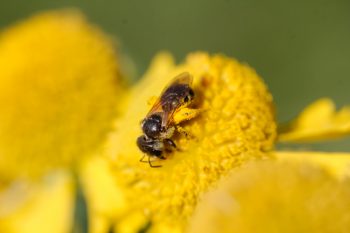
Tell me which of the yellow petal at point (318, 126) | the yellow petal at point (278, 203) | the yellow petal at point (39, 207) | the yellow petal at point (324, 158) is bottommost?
the yellow petal at point (278, 203)

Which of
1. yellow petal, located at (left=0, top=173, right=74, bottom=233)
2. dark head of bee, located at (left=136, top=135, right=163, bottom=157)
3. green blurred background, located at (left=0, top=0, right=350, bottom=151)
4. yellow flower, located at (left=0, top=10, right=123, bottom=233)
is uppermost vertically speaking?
green blurred background, located at (left=0, top=0, right=350, bottom=151)

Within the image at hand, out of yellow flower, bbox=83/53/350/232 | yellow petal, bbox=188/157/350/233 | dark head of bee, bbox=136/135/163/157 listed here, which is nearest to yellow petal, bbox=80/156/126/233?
yellow flower, bbox=83/53/350/232

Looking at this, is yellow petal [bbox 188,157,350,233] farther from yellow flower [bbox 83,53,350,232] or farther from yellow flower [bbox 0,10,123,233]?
yellow flower [bbox 0,10,123,233]

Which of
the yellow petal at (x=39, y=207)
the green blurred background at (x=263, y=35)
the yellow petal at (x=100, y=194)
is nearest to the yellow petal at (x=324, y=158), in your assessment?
the yellow petal at (x=100, y=194)

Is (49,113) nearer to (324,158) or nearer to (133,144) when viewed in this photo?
(133,144)

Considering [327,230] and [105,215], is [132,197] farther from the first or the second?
[327,230]

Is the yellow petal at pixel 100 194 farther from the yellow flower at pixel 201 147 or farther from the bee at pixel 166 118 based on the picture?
the bee at pixel 166 118
